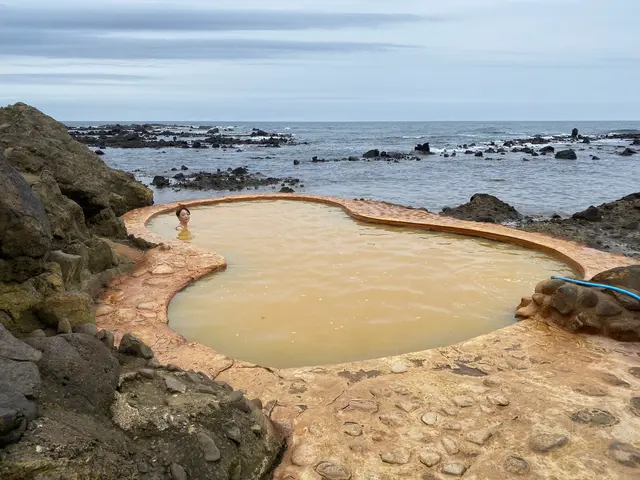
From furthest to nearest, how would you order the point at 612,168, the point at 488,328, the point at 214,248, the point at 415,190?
the point at 612,168
the point at 415,190
the point at 214,248
the point at 488,328

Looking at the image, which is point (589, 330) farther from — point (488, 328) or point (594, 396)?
point (594, 396)

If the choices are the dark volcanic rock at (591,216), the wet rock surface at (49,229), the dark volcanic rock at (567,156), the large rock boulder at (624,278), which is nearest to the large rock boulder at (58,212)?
the wet rock surface at (49,229)

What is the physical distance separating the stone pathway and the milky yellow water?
0.46 m

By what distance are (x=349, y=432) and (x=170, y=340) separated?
2.19m

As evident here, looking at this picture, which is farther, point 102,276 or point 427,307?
point 102,276

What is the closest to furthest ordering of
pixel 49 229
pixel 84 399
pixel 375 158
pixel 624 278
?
pixel 84 399 → pixel 49 229 → pixel 624 278 → pixel 375 158

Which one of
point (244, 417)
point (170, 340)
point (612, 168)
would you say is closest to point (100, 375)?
point (244, 417)

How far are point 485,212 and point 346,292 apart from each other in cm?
746

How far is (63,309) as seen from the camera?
4125 mm

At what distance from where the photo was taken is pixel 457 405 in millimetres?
3760

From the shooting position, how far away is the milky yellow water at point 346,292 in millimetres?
5121

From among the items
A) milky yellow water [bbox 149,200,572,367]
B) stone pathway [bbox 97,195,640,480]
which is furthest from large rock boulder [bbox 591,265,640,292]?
milky yellow water [bbox 149,200,572,367]

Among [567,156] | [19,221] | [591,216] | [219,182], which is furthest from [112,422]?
[567,156]

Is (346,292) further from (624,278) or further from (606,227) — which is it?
(606,227)
